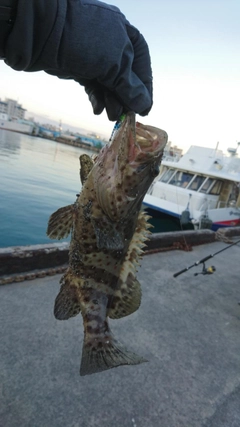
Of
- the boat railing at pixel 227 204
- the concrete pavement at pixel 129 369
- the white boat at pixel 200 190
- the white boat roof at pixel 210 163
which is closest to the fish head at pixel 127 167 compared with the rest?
the concrete pavement at pixel 129 369

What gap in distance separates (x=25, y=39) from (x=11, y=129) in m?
134

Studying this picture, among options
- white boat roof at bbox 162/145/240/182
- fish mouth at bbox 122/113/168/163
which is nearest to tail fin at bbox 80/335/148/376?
fish mouth at bbox 122/113/168/163

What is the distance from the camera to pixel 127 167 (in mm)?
2330

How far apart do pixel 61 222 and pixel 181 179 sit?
619 inches

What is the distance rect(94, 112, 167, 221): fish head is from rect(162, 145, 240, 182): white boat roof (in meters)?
14.9

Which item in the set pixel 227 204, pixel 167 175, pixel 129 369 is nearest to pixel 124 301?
pixel 129 369

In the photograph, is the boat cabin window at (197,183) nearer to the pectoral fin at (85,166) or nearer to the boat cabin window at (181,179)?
the boat cabin window at (181,179)

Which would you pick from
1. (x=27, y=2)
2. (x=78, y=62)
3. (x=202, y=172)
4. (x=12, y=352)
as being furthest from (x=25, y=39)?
(x=202, y=172)

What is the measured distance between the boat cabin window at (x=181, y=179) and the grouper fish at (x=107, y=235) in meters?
15.2

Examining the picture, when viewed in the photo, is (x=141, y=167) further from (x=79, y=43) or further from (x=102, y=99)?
(x=79, y=43)

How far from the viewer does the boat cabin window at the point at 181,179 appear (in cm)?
1739

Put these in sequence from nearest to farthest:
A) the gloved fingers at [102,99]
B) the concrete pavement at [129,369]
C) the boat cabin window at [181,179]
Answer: the gloved fingers at [102,99] < the concrete pavement at [129,369] < the boat cabin window at [181,179]

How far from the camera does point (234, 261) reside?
29.9 feet

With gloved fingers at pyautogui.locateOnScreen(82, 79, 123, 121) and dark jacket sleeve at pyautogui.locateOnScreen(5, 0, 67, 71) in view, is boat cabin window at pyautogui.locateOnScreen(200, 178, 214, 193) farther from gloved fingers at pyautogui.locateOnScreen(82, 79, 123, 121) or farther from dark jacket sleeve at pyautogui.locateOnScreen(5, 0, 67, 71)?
dark jacket sleeve at pyautogui.locateOnScreen(5, 0, 67, 71)
